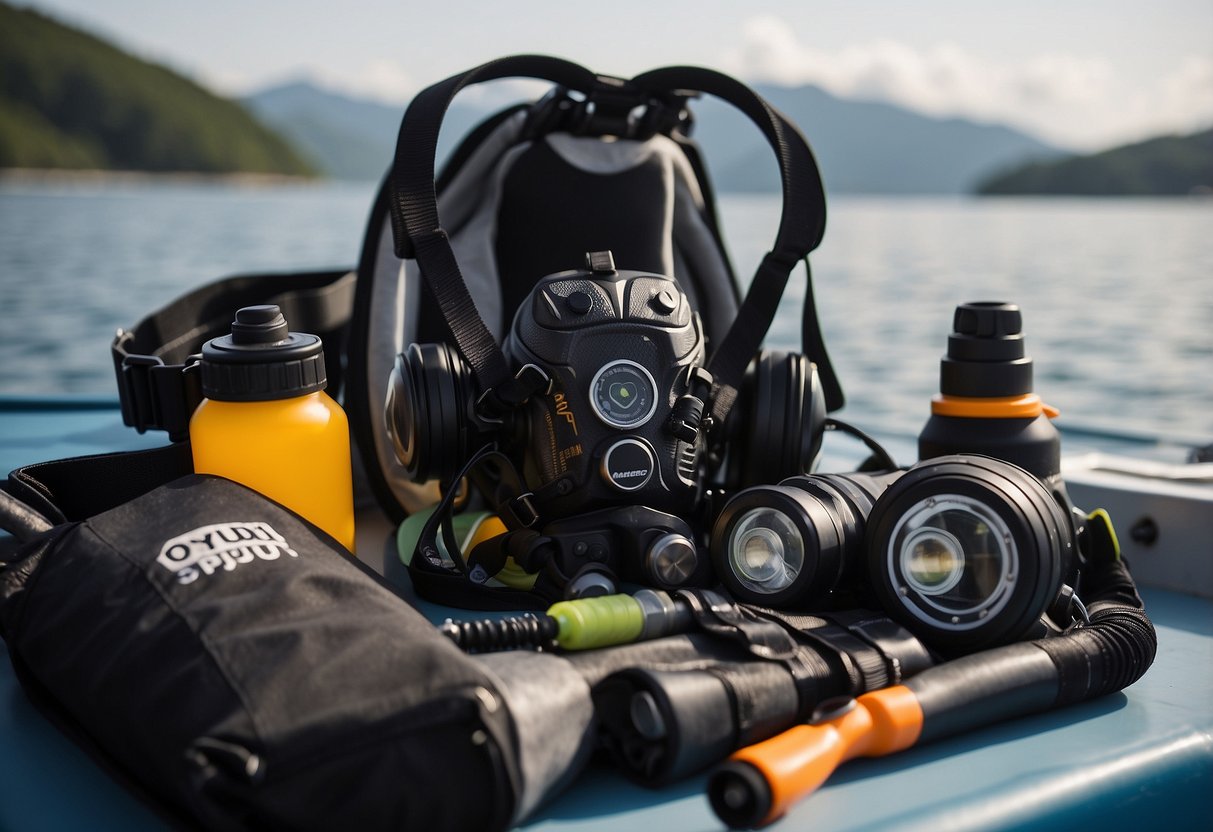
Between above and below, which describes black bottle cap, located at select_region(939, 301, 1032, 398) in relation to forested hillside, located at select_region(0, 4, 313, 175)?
below

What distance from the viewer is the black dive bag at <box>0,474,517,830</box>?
668mm

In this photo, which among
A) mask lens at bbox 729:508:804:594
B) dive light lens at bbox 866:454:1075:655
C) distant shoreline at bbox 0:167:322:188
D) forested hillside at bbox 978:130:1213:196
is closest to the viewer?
dive light lens at bbox 866:454:1075:655

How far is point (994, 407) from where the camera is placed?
1.15 m

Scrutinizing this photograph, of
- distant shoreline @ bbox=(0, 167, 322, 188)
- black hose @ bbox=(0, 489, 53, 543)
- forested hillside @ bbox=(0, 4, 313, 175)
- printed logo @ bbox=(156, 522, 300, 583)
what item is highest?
forested hillside @ bbox=(0, 4, 313, 175)

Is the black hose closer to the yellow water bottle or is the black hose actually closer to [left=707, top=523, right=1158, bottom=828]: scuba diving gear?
the yellow water bottle

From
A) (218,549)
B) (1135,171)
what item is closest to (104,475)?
(218,549)

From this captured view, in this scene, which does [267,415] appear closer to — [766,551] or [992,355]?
[766,551]

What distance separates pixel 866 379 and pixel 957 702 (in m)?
4.51

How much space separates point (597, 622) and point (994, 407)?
56 cm

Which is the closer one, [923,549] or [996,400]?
[923,549]

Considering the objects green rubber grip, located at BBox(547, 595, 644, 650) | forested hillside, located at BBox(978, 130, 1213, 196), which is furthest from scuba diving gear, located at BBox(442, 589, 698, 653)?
forested hillside, located at BBox(978, 130, 1213, 196)

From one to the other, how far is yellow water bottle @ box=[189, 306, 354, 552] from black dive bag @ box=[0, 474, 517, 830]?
10 cm

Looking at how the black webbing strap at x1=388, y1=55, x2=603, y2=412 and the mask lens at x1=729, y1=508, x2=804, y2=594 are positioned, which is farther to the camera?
the black webbing strap at x1=388, y1=55, x2=603, y2=412

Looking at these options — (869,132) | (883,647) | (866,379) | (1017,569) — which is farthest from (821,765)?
(869,132)
